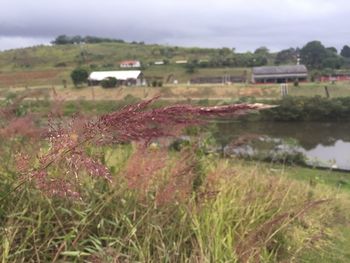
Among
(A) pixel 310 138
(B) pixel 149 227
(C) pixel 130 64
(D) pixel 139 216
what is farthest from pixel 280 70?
(B) pixel 149 227

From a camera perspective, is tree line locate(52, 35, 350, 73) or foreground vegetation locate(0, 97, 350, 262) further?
tree line locate(52, 35, 350, 73)

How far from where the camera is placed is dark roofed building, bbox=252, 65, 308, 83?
6488cm

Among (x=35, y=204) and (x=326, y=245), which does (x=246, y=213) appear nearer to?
(x=326, y=245)

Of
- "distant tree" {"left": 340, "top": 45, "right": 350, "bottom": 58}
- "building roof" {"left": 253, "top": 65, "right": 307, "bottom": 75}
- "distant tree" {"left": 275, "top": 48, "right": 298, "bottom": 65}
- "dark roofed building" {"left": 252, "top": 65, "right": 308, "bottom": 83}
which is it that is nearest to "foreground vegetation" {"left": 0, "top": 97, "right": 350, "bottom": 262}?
"dark roofed building" {"left": 252, "top": 65, "right": 308, "bottom": 83}

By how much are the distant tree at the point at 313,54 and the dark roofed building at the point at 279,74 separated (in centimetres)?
1293

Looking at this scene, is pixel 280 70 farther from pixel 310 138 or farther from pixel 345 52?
pixel 310 138

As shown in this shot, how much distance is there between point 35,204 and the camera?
3.17m

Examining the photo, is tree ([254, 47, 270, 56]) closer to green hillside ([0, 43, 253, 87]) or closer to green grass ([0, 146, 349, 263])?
green hillside ([0, 43, 253, 87])

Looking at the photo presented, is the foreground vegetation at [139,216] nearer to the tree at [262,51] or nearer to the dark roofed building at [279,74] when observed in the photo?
the dark roofed building at [279,74]

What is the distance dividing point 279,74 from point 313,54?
55.5 ft

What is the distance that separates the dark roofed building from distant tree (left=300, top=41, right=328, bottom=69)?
42.4 feet

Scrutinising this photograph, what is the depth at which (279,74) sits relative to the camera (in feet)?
224

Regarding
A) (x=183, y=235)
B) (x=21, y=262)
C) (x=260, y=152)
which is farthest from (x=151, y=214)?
(x=260, y=152)

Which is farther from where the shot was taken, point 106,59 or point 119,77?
point 106,59
